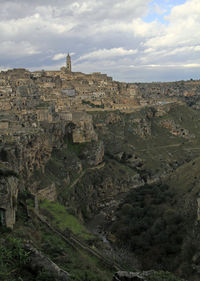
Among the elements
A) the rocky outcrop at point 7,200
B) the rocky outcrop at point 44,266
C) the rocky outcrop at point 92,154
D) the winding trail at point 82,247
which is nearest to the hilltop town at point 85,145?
the rocky outcrop at point 7,200

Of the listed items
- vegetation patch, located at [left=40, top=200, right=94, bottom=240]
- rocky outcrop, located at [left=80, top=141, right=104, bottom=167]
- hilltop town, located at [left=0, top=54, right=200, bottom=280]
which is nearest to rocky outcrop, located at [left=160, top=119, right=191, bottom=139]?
hilltop town, located at [left=0, top=54, right=200, bottom=280]

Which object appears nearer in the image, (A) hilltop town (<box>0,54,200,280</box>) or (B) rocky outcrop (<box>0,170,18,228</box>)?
(B) rocky outcrop (<box>0,170,18,228</box>)

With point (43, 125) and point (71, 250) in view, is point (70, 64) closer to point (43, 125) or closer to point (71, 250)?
point (43, 125)

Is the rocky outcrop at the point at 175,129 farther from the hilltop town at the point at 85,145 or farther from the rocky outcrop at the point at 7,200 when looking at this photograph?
the rocky outcrop at the point at 7,200

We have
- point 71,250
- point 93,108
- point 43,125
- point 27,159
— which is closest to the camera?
point 71,250

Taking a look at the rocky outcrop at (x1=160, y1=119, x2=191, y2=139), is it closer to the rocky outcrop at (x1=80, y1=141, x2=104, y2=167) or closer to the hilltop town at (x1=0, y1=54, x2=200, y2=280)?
the hilltop town at (x1=0, y1=54, x2=200, y2=280)

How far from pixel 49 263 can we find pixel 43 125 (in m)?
31.1

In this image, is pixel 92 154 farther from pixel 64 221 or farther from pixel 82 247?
pixel 82 247

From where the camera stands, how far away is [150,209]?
32844 mm

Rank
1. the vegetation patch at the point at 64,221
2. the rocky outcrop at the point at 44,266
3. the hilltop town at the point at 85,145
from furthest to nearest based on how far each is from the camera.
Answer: the hilltop town at the point at 85,145, the vegetation patch at the point at 64,221, the rocky outcrop at the point at 44,266

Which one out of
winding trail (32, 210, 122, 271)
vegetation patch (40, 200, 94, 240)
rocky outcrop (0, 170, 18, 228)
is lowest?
vegetation patch (40, 200, 94, 240)

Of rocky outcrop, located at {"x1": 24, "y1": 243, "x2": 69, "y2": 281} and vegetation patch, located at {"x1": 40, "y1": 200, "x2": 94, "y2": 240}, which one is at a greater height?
rocky outcrop, located at {"x1": 24, "y1": 243, "x2": 69, "y2": 281}

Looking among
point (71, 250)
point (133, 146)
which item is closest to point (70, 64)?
point (133, 146)

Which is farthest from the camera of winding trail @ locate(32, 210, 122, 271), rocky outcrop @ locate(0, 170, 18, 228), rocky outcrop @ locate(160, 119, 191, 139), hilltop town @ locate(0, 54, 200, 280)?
rocky outcrop @ locate(160, 119, 191, 139)
